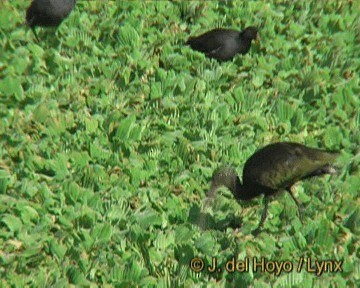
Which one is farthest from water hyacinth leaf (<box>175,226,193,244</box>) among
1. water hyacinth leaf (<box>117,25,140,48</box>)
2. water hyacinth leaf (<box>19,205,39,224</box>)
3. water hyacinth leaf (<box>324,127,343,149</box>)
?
water hyacinth leaf (<box>117,25,140,48</box>)

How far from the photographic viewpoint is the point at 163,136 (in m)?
6.80

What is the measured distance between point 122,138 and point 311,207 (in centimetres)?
166

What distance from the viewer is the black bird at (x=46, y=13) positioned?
26.4 ft

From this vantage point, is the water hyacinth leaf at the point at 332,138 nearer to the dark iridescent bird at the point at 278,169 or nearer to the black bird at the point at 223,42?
the dark iridescent bird at the point at 278,169

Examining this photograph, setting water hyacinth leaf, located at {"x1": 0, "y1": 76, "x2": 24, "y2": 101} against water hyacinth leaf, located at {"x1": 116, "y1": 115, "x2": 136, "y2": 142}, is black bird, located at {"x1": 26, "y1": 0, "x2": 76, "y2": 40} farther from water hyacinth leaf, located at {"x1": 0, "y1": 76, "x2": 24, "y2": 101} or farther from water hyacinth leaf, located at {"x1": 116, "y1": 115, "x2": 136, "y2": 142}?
water hyacinth leaf, located at {"x1": 116, "y1": 115, "x2": 136, "y2": 142}

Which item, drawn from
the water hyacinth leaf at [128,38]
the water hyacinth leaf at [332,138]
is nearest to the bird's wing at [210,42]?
the water hyacinth leaf at [128,38]

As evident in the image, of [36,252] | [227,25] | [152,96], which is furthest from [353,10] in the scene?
[36,252]

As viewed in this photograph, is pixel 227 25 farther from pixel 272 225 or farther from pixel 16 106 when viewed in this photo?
pixel 272 225

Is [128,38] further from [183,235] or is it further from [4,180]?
[183,235]

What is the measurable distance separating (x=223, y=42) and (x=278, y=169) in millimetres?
2392

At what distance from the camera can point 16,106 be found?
7.16 meters

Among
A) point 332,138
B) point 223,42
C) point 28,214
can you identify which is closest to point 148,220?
point 28,214

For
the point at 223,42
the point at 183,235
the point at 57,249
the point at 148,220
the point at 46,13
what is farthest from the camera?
the point at 46,13

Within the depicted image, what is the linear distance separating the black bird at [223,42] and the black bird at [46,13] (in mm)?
1288
